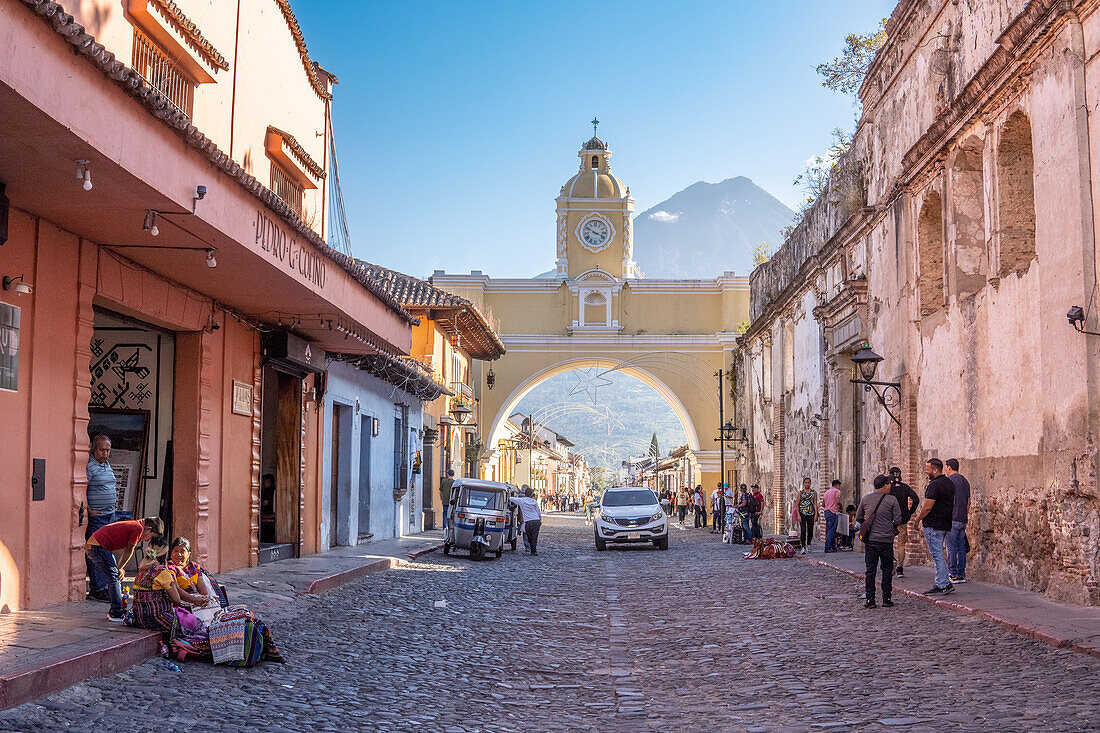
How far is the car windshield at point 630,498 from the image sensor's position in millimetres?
23734

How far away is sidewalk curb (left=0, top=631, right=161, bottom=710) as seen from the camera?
18.4 ft

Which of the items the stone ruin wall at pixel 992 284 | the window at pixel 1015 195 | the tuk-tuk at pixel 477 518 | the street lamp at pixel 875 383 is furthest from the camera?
the tuk-tuk at pixel 477 518

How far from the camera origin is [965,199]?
13.7m

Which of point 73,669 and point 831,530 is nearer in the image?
point 73,669

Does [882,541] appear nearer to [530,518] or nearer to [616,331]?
[530,518]

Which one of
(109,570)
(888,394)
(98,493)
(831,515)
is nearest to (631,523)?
(831,515)

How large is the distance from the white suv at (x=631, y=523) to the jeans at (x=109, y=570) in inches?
581

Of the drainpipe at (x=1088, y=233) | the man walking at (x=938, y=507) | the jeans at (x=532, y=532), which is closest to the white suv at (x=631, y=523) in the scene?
the jeans at (x=532, y=532)

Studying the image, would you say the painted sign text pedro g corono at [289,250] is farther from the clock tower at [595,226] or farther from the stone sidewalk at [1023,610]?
the clock tower at [595,226]

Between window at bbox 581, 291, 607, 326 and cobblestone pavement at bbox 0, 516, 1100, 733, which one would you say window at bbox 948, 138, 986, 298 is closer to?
cobblestone pavement at bbox 0, 516, 1100, 733

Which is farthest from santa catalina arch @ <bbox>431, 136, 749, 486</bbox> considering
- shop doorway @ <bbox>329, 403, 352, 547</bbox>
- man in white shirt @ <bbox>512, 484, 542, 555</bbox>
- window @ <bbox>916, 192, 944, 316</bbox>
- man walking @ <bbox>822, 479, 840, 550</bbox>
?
window @ <bbox>916, 192, 944, 316</bbox>

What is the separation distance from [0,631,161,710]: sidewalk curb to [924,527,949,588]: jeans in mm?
7321

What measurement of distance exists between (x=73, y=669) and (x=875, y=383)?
1175 centimetres

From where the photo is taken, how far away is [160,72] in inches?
426
